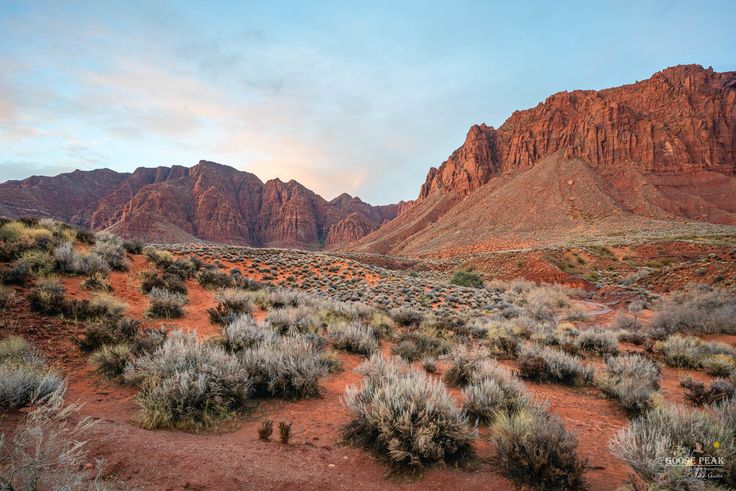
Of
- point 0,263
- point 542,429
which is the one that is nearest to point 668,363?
point 542,429

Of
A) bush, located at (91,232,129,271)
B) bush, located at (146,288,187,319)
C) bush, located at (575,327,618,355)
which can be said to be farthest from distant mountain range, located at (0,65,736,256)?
bush, located at (146,288,187,319)

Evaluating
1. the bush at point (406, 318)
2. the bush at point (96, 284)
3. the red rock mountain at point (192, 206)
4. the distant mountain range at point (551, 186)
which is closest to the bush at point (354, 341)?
the bush at point (406, 318)

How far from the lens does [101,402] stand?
4418mm

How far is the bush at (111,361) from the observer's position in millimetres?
5230

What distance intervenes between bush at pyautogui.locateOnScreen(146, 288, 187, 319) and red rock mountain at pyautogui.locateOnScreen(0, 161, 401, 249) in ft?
401

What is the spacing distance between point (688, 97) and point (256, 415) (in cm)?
14297

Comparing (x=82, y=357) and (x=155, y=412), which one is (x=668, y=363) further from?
(x=82, y=357)

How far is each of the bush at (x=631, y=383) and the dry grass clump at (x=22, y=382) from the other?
7.72 metres

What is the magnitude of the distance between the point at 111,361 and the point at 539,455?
6.06 m

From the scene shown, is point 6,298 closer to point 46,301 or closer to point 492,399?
point 46,301

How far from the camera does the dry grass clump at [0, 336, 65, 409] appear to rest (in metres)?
3.60

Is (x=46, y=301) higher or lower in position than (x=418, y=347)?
higher

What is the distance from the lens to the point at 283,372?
16.9 feet

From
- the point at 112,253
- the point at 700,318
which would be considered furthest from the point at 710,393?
the point at 112,253
